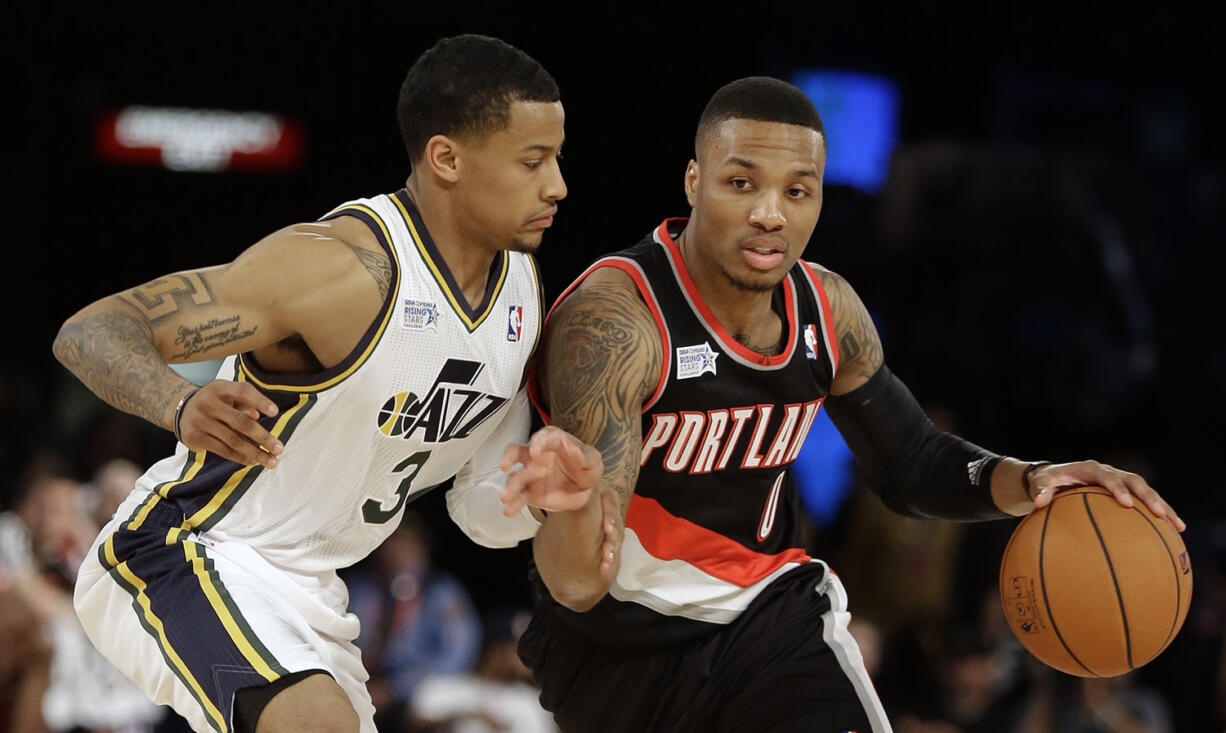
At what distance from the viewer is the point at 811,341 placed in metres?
3.75

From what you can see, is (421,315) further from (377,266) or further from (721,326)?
(721,326)

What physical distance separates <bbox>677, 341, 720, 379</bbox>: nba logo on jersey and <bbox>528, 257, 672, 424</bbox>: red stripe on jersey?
0.04m

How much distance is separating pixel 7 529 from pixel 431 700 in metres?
2.67

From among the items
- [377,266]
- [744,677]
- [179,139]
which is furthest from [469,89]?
[179,139]

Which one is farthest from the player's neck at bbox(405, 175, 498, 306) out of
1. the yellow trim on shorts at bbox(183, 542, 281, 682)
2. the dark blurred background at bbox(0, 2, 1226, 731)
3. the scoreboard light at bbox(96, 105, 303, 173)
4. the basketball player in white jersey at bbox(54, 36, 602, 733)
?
the scoreboard light at bbox(96, 105, 303, 173)

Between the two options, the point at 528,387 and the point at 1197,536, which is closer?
the point at 528,387

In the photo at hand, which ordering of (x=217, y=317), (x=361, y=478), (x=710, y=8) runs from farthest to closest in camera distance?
(x=710, y=8) → (x=361, y=478) → (x=217, y=317)

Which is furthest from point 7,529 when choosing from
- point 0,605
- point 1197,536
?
point 1197,536

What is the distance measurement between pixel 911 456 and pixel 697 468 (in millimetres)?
771

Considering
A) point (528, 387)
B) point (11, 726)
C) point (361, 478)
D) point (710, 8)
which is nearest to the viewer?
point (361, 478)

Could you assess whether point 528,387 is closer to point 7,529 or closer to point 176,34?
point 7,529

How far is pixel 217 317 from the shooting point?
304cm

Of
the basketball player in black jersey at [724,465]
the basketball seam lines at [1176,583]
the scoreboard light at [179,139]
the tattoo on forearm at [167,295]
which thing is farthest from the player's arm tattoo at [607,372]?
the scoreboard light at [179,139]

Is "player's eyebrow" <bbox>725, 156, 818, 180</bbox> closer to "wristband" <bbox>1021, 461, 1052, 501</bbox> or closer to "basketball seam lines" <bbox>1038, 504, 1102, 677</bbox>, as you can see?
"wristband" <bbox>1021, 461, 1052, 501</bbox>
